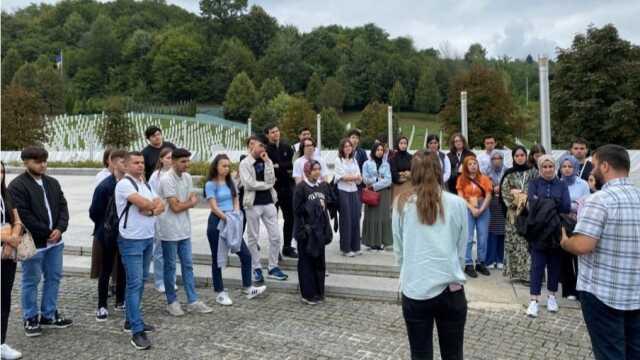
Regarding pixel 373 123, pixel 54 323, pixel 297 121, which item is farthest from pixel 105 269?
pixel 373 123

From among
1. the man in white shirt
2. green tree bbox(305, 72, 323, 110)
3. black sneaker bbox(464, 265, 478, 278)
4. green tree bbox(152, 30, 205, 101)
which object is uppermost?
green tree bbox(152, 30, 205, 101)

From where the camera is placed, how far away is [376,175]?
757 cm

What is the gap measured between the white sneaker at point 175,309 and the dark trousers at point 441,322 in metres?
3.40

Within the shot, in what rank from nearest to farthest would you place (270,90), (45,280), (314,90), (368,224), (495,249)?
(45,280) < (495,249) < (368,224) < (270,90) < (314,90)

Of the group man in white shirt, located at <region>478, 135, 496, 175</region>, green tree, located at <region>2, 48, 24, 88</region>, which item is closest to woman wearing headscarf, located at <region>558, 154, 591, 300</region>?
man in white shirt, located at <region>478, 135, 496, 175</region>

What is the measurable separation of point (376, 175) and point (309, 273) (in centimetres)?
224

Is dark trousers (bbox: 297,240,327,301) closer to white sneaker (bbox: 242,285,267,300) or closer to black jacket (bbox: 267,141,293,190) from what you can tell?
white sneaker (bbox: 242,285,267,300)

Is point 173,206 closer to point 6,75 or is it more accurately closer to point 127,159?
point 127,159

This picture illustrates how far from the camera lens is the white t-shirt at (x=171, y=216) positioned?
5.45 meters

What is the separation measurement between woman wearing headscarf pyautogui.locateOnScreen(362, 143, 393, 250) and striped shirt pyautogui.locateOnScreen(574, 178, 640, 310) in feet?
14.8

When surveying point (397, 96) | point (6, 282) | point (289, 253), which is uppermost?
point (397, 96)

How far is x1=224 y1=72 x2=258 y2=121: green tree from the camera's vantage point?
80.1 meters

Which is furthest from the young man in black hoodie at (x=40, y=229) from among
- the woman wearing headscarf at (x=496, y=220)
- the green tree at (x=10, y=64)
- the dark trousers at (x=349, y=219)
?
the green tree at (x=10, y=64)

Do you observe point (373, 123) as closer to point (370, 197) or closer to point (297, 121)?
point (297, 121)
